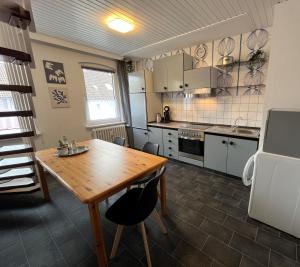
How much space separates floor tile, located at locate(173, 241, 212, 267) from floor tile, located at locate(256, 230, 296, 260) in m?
0.60

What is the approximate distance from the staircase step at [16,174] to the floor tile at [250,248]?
8.25 feet

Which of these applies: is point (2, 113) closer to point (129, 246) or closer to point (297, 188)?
point (129, 246)

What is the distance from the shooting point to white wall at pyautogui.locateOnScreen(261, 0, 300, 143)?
1.39 m

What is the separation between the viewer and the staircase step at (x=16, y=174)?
1.96m

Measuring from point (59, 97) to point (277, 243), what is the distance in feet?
12.7

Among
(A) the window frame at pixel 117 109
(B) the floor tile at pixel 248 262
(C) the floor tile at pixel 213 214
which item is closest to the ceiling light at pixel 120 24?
(A) the window frame at pixel 117 109

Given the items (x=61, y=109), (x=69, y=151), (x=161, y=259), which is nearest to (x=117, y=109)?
(x=61, y=109)

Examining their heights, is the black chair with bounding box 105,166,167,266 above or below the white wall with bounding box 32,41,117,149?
below

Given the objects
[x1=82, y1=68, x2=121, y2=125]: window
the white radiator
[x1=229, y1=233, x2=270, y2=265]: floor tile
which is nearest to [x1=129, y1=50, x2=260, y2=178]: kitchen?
the white radiator

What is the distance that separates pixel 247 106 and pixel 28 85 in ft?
10.4

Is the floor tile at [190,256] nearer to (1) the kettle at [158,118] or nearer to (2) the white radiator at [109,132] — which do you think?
(1) the kettle at [158,118]

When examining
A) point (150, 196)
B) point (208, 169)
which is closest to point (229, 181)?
point (208, 169)

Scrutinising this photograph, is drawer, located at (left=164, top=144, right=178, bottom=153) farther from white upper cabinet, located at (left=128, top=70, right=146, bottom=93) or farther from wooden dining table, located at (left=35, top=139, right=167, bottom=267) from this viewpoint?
wooden dining table, located at (left=35, top=139, right=167, bottom=267)

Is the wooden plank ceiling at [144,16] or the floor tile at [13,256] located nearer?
the floor tile at [13,256]
